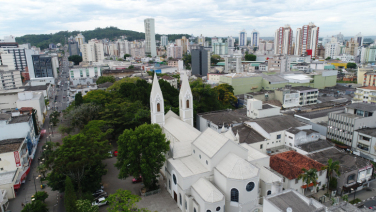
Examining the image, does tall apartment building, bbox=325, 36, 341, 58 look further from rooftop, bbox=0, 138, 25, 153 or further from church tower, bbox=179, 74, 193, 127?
rooftop, bbox=0, 138, 25, 153

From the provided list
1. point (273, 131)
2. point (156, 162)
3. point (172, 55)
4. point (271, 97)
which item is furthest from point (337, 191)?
point (172, 55)

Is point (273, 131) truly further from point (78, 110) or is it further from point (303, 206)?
point (78, 110)

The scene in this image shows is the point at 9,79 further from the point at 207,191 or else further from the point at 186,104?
the point at 207,191

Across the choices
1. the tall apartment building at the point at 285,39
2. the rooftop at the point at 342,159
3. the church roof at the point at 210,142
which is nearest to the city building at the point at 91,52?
the tall apartment building at the point at 285,39

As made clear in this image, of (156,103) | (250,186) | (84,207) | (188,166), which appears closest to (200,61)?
(156,103)

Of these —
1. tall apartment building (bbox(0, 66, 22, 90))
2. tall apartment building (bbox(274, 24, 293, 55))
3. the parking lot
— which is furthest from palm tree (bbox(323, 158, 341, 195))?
tall apartment building (bbox(274, 24, 293, 55))

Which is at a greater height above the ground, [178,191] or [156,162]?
[156,162]
